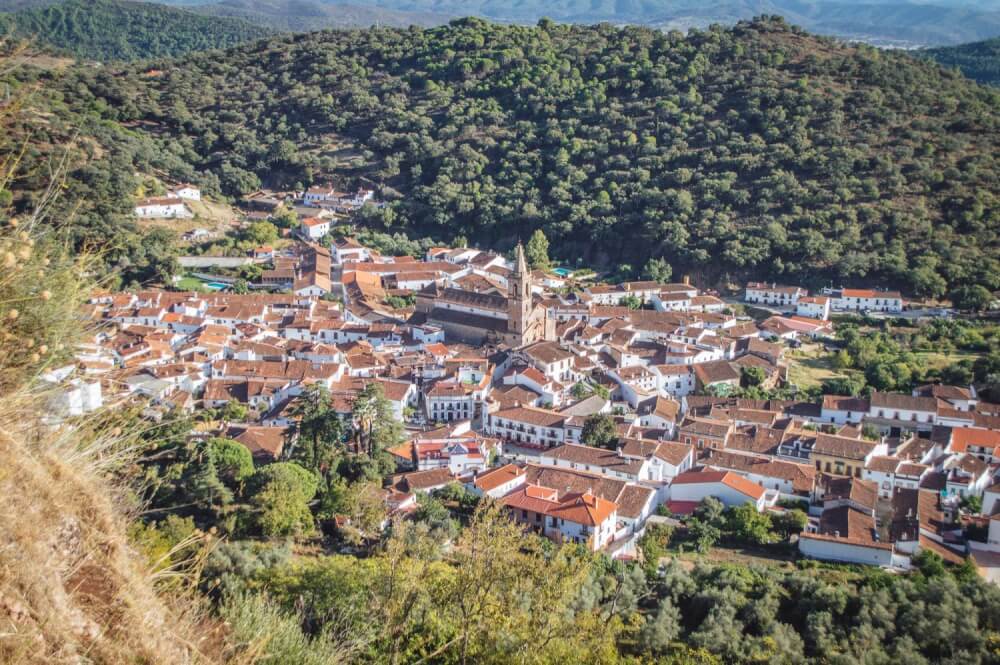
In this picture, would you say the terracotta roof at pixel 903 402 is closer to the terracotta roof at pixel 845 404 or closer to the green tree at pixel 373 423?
the terracotta roof at pixel 845 404

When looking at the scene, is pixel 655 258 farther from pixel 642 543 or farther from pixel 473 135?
pixel 642 543

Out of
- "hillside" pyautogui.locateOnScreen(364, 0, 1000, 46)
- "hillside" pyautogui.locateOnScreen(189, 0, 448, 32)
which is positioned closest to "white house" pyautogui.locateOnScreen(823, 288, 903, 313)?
"hillside" pyautogui.locateOnScreen(189, 0, 448, 32)

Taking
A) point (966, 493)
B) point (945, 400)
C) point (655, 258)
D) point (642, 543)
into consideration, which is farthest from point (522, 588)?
point (655, 258)

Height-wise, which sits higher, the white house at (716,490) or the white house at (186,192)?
the white house at (186,192)

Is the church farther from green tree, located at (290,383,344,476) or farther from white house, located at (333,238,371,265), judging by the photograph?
green tree, located at (290,383,344,476)

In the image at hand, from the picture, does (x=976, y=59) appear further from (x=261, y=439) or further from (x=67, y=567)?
(x=67, y=567)

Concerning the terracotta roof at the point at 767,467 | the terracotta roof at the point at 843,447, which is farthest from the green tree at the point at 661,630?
the terracotta roof at the point at 843,447

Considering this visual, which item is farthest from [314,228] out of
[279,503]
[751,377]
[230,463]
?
[279,503]
